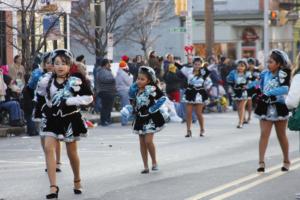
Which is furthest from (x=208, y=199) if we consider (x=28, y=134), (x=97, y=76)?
(x=97, y=76)

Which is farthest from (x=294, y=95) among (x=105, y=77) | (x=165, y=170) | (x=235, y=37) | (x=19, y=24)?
(x=235, y=37)

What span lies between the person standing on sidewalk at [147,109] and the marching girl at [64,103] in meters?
2.31

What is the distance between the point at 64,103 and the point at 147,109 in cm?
267

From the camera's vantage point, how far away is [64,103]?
10516 mm

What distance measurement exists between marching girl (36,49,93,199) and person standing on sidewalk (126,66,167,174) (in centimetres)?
231

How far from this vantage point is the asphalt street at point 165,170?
1078 cm

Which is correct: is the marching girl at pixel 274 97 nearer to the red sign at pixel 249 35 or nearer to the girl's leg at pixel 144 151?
the girl's leg at pixel 144 151

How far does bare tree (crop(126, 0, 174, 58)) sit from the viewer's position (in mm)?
41656

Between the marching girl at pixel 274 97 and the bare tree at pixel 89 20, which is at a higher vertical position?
the bare tree at pixel 89 20

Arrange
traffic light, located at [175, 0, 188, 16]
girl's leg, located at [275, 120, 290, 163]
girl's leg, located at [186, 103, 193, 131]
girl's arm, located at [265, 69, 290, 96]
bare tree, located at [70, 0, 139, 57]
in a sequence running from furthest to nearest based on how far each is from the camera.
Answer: traffic light, located at [175, 0, 188, 16], bare tree, located at [70, 0, 139, 57], girl's leg, located at [186, 103, 193, 131], girl's leg, located at [275, 120, 290, 163], girl's arm, located at [265, 69, 290, 96]

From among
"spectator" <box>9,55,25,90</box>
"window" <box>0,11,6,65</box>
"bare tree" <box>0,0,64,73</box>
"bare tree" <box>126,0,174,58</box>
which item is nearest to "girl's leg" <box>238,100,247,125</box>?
"bare tree" <box>0,0,64,73</box>

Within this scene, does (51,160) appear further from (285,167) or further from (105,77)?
(105,77)

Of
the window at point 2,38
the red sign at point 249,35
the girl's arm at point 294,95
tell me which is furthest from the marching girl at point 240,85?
the red sign at point 249,35

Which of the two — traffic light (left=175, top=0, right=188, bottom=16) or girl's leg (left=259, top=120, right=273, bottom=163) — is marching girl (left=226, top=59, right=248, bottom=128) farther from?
traffic light (left=175, top=0, right=188, bottom=16)
